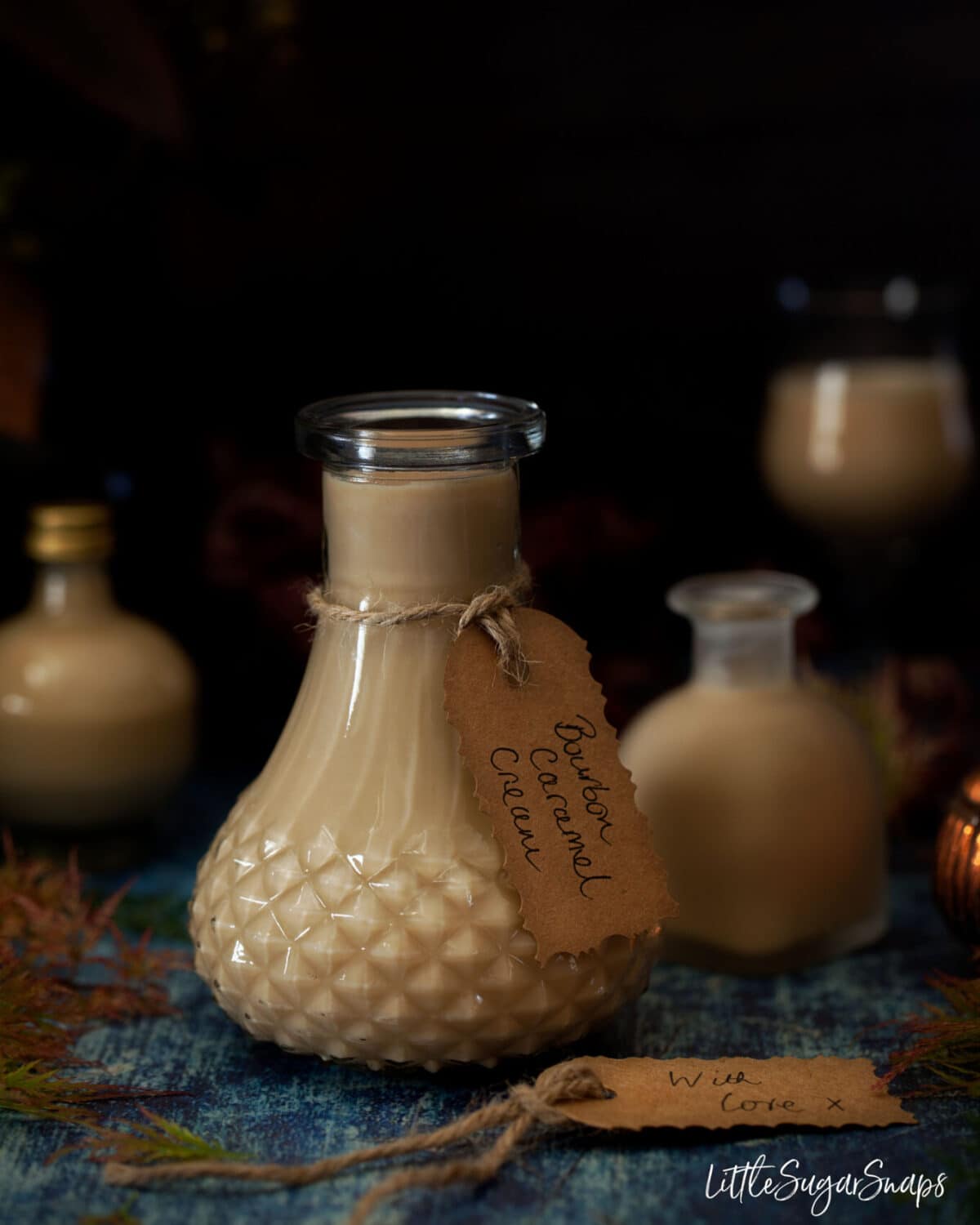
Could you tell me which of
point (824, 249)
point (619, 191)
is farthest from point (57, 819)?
point (824, 249)

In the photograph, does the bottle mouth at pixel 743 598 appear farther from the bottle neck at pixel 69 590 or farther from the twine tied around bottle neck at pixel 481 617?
the bottle neck at pixel 69 590

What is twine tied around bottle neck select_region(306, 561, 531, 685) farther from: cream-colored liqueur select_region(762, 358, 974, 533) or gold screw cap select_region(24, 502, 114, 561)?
cream-colored liqueur select_region(762, 358, 974, 533)

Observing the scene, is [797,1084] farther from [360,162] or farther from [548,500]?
[360,162]

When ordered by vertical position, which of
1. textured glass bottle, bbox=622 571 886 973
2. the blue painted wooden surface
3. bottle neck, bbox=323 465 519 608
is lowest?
the blue painted wooden surface

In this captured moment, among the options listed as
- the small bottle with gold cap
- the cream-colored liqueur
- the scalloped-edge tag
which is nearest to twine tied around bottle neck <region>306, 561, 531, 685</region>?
the scalloped-edge tag

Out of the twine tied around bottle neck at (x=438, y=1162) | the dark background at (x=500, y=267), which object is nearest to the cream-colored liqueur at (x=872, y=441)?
the dark background at (x=500, y=267)

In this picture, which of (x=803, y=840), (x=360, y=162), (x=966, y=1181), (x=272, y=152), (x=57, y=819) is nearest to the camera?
(x=966, y=1181)

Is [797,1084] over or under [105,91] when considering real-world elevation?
under

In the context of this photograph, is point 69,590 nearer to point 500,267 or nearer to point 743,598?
point 743,598
